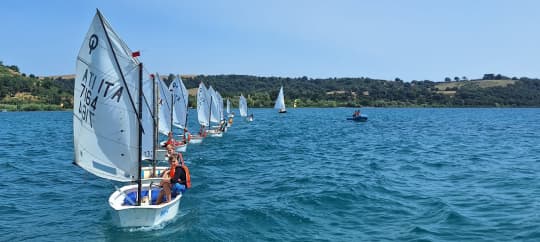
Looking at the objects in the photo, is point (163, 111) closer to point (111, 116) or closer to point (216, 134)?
point (216, 134)

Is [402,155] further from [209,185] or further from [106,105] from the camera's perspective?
[106,105]

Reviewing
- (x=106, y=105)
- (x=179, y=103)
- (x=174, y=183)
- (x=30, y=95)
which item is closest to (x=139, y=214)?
(x=174, y=183)

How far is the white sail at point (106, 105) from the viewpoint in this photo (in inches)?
632

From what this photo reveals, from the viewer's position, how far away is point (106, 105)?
16562 mm

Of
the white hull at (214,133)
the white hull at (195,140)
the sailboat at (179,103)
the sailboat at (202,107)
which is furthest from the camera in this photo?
the white hull at (214,133)

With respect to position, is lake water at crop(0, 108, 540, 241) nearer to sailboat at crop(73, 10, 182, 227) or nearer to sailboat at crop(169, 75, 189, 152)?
sailboat at crop(73, 10, 182, 227)

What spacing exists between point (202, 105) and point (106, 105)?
34.8 meters

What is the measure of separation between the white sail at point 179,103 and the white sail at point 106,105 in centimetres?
2553

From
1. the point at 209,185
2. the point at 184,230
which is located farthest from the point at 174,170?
the point at 209,185

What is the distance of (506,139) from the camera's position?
55531 millimetres

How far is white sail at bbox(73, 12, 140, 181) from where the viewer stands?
632 inches

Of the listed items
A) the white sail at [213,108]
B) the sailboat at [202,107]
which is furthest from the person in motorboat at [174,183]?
the white sail at [213,108]

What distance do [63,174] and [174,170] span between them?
45.8 feet

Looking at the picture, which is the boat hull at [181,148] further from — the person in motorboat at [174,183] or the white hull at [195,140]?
the person in motorboat at [174,183]
